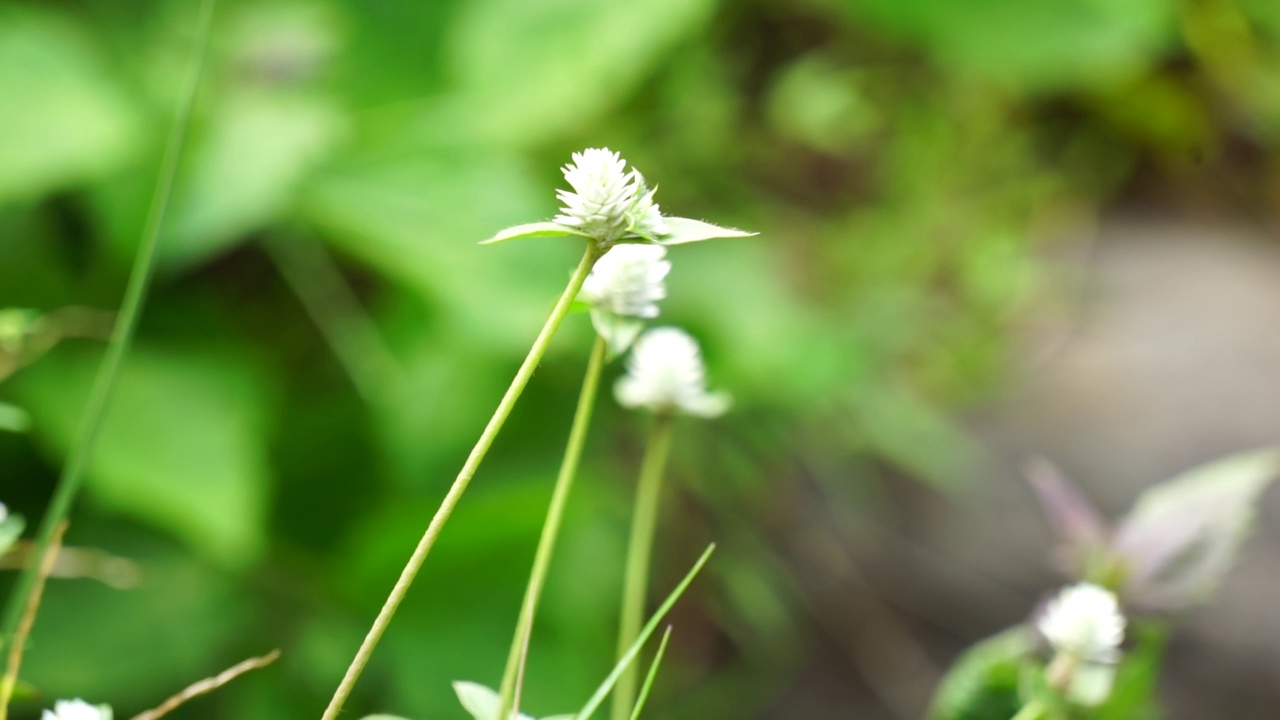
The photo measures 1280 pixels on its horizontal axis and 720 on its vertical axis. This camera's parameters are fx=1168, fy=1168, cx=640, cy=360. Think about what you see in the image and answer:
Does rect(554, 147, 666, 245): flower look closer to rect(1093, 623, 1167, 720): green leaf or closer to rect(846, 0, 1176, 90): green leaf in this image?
rect(1093, 623, 1167, 720): green leaf

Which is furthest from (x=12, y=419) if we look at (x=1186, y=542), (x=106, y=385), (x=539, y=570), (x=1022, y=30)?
(x=1022, y=30)

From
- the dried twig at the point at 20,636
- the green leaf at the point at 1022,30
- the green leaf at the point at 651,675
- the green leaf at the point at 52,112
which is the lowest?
the green leaf at the point at 651,675

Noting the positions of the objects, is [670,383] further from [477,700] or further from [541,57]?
[541,57]

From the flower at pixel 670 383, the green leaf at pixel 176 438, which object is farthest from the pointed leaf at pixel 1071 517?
the green leaf at pixel 176 438

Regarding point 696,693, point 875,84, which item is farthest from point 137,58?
point 875,84

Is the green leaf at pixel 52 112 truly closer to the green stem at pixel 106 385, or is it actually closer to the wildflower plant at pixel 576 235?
the green stem at pixel 106 385
